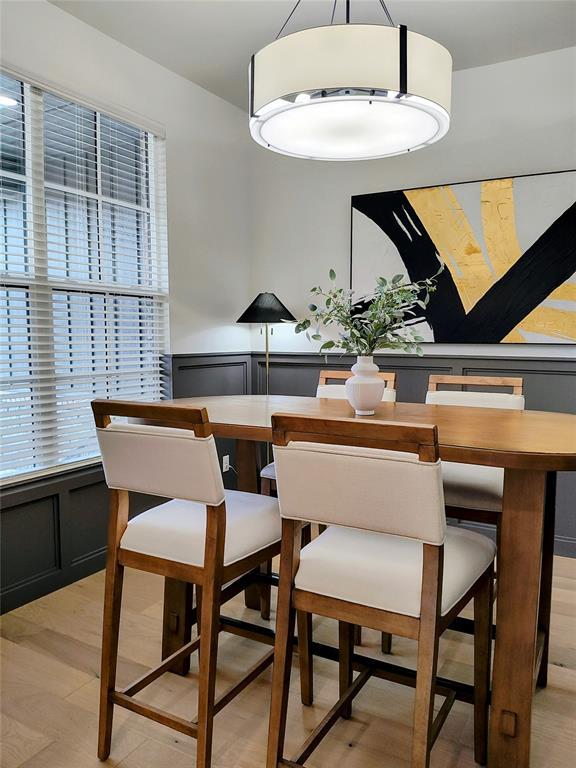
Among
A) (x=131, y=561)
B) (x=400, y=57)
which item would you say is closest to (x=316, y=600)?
(x=131, y=561)

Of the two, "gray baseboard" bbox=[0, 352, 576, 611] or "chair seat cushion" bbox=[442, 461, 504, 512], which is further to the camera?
"gray baseboard" bbox=[0, 352, 576, 611]

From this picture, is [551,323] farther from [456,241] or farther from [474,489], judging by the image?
[474,489]

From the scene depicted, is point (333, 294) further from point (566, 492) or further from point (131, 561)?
point (566, 492)

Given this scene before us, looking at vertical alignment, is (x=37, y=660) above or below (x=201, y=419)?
below

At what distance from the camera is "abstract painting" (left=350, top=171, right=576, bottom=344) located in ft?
9.93

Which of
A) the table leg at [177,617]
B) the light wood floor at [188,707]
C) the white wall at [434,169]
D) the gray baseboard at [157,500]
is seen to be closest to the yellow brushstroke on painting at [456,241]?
the white wall at [434,169]

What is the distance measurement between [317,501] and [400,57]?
126cm

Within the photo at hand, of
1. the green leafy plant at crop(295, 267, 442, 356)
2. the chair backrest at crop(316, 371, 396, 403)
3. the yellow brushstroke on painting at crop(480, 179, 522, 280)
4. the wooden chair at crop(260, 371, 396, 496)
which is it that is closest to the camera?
the green leafy plant at crop(295, 267, 442, 356)

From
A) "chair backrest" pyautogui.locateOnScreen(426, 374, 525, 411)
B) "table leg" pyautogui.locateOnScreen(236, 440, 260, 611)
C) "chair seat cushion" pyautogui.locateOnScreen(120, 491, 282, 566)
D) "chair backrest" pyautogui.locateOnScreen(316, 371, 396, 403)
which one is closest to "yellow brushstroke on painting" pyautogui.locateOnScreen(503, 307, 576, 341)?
"chair backrest" pyautogui.locateOnScreen(426, 374, 525, 411)

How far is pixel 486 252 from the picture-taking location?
10.5 feet

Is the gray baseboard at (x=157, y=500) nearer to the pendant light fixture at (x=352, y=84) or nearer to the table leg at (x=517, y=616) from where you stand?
the pendant light fixture at (x=352, y=84)

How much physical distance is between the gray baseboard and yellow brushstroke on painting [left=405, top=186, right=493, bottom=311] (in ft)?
1.34

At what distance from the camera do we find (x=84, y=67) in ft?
9.05

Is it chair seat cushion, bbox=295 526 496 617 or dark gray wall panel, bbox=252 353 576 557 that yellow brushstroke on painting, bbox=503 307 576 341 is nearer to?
dark gray wall panel, bbox=252 353 576 557
